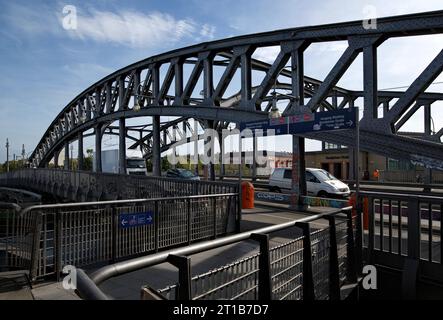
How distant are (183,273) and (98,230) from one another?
5172 mm

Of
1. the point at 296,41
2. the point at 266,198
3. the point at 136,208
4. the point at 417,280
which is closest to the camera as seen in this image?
the point at 417,280

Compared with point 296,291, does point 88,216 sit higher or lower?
higher

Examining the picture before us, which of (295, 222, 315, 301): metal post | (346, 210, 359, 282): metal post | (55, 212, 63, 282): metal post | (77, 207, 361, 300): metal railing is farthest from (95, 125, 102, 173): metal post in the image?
(295, 222, 315, 301): metal post

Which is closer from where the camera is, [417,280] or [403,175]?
[417,280]

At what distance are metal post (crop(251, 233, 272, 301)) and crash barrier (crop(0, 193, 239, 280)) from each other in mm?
4107

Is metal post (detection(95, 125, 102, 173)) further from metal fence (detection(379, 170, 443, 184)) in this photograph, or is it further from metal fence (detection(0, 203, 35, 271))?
metal fence (detection(0, 203, 35, 271))

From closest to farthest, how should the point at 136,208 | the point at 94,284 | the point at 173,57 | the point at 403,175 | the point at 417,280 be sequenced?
the point at 94,284 → the point at 417,280 → the point at 136,208 → the point at 173,57 → the point at 403,175

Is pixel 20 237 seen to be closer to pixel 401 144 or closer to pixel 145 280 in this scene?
pixel 145 280

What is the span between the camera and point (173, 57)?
93.7 ft

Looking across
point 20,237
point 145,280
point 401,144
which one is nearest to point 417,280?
point 145,280

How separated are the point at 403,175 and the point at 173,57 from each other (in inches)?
1232

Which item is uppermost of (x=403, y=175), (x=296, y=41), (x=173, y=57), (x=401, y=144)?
(x=173, y=57)

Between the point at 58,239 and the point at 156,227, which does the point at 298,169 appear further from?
the point at 58,239

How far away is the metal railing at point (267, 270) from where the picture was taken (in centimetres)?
239
